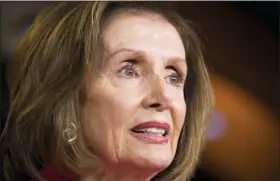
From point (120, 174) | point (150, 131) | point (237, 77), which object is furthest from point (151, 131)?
point (237, 77)

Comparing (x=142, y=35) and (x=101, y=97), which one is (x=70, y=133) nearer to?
(x=101, y=97)

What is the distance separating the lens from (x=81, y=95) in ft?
3.19

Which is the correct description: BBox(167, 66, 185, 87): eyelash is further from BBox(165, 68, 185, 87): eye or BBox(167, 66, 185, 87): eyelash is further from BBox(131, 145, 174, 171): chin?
BBox(131, 145, 174, 171): chin

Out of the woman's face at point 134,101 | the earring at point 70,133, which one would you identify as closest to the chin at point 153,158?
the woman's face at point 134,101

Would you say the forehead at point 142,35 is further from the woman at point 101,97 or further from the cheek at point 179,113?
the cheek at point 179,113

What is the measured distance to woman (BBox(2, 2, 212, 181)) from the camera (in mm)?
945

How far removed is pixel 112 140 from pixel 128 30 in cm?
23

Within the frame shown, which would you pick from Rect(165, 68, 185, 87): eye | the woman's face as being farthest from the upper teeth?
Rect(165, 68, 185, 87): eye

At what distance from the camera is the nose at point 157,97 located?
949mm

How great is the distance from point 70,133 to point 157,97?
0.20 metres

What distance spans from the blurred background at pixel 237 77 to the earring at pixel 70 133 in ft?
0.73

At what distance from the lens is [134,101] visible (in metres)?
0.95

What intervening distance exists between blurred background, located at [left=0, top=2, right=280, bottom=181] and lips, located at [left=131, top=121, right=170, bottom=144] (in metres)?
0.18

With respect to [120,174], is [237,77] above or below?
above
